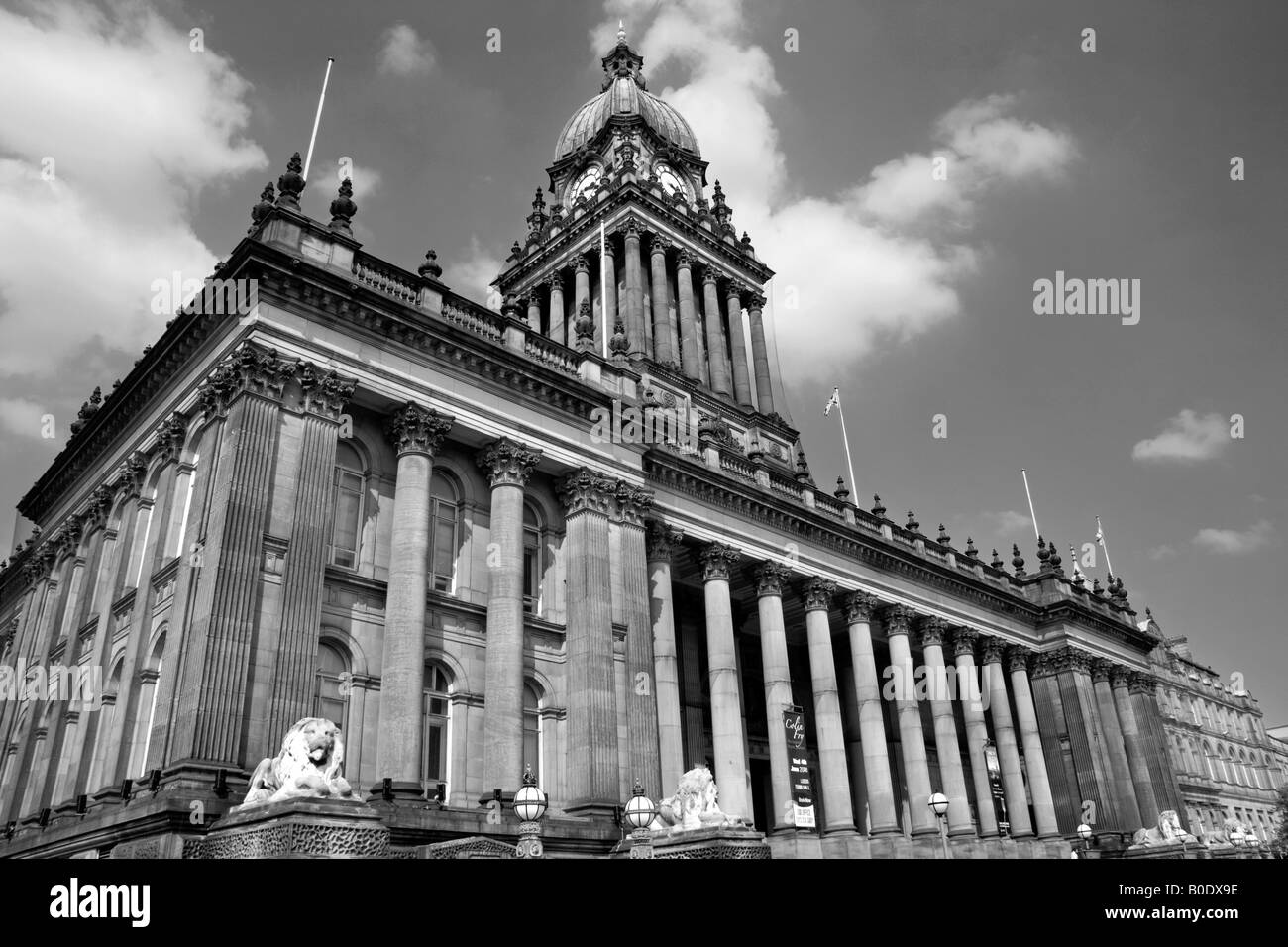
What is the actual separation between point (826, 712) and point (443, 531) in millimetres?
16941

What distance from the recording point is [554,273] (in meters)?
51.4

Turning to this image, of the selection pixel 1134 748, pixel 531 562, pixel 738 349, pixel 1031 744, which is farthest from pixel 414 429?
pixel 1134 748

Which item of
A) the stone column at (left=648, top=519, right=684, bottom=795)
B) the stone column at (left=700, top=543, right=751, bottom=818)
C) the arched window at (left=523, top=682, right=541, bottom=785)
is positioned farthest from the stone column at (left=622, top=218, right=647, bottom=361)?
the arched window at (left=523, top=682, right=541, bottom=785)

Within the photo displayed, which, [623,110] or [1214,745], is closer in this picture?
[623,110]

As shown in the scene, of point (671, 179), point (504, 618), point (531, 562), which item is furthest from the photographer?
point (671, 179)

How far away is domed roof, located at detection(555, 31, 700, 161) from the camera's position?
186ft

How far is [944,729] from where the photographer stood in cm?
4031

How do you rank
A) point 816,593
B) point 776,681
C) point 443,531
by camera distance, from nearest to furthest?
point 443,531 → point 776,681 → point 816,593

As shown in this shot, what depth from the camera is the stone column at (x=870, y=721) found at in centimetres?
3509

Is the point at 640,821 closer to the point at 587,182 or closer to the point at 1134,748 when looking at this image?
the point at 1134,748

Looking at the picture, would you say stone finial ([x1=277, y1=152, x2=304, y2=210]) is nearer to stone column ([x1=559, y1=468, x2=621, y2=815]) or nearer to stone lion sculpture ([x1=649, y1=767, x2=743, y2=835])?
stone column ([x1=559, y1=468, x2=621, y2=815])

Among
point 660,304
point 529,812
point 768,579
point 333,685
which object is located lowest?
point 529,812
